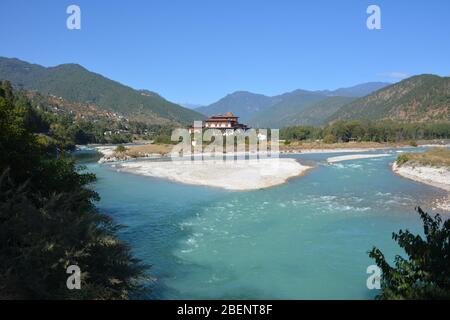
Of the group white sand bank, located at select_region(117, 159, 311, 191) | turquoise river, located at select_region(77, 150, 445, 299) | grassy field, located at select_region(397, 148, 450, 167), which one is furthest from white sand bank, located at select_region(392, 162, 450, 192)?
white sand bank, located at select_region(117, 159, 311, 191)

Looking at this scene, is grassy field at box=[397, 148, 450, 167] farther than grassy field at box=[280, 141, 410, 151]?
No

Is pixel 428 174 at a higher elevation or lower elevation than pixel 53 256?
lower

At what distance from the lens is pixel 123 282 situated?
42.1 feet

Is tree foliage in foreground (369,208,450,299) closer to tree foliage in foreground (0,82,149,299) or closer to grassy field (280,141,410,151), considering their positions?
tree foliage in foreground (0,82,149,299)

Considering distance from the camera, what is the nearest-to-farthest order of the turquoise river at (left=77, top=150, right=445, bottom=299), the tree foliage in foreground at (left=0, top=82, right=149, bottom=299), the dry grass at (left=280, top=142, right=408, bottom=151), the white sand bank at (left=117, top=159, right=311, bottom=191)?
the tree foliage in foreground at (left=0, top=82, right=149, bottom=299)
the turquoise river at (left=77, top=150, right=445, bottom=299)
the white sand bank at (left=117, top=159, right=311, bottom=191)
the dry grass at (left=280, top=142, right=408, bottom=151)

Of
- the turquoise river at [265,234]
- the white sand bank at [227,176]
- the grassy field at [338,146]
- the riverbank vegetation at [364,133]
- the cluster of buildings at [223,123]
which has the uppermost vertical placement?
the cluster of buildings at [223,123]

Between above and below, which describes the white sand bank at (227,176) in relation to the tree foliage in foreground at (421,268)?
below

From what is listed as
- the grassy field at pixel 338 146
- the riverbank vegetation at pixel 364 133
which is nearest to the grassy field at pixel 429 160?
the grassy field at pixel 338 146

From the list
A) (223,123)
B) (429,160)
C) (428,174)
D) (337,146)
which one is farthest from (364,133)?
(428,174)

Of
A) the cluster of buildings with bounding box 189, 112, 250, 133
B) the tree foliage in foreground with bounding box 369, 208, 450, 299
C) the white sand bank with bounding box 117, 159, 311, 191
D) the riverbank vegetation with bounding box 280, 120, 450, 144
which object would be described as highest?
the cluster of buildings with bounding box 189, 112, 250, 133

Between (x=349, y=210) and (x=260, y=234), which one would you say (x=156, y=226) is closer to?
(x=260, y=234)

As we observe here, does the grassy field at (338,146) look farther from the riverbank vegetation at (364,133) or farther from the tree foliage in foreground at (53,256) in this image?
the tree foliage in foreground at (53,256)

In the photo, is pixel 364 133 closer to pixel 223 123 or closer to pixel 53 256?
pixel 223 123

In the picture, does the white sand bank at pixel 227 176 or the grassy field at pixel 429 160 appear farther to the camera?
the grassy field at pixel 429 160
